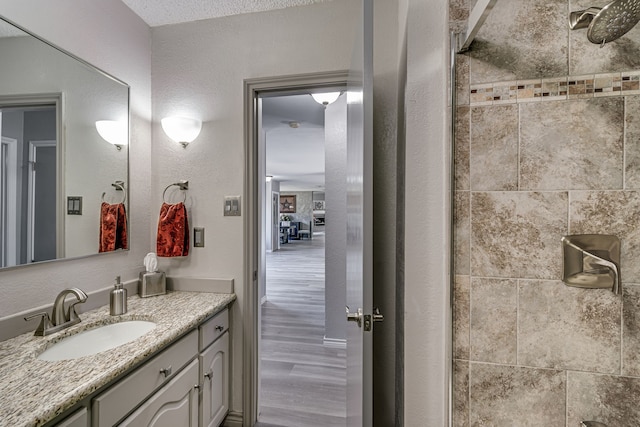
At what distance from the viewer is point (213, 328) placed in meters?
1.55

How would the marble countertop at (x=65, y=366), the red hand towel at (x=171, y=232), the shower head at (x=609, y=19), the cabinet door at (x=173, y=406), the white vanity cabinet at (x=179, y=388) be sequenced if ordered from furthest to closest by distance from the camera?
the red hand towel at (x=171, y=232)
the cabinet door at (x=173, y=406)
the white vanity cabinet at (x=179, y=388)
the marble countertop at (x=65, y=366)
the shower head at (x=609, y=19)

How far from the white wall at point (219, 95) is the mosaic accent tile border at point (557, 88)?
1030 millimetres

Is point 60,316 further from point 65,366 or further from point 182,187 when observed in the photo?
point 182,187

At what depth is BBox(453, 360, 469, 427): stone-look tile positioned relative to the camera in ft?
2.79

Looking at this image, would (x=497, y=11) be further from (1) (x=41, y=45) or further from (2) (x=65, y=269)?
(2) (x=65, y=269)

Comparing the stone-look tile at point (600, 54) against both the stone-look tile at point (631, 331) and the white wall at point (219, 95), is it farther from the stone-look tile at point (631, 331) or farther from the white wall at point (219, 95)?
the white wall at point (219, 95)

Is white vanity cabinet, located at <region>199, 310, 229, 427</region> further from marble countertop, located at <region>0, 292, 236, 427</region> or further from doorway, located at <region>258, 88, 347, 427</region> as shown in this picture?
doorway, located at <region>258, 88, 347, 427</region>

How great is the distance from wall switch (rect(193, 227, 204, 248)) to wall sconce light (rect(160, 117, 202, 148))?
548 mm

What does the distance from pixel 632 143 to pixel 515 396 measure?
0.78 metres

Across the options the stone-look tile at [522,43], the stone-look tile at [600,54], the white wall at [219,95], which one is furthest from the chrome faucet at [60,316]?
the stone-look tile at [600,54]

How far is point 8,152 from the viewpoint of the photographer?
1.11 meters

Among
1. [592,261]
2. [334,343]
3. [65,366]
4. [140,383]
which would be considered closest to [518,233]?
[592,261]

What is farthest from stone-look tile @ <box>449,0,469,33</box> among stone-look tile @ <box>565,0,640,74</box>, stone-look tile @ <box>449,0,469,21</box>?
stone-look tile @ <box>565,0,640,74</box>

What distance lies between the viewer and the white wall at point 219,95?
1688mm
